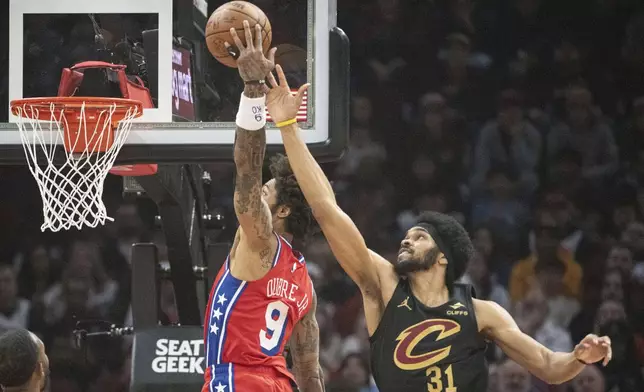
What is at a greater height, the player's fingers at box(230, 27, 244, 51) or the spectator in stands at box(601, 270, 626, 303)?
the player's fingers at box(230, 27, 244, 51)

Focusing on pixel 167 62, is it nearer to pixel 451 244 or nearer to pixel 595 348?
pixel 451 244

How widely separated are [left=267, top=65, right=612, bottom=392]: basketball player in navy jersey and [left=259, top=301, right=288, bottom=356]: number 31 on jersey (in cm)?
35

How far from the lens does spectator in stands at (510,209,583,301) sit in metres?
8.05

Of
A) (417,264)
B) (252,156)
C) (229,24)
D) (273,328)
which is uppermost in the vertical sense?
(229,24)

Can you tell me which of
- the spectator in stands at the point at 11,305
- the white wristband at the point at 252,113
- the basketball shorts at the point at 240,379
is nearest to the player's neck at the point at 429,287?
the basketball shorts at the point at 240,379

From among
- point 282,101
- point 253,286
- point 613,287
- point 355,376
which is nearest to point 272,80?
point 282,101

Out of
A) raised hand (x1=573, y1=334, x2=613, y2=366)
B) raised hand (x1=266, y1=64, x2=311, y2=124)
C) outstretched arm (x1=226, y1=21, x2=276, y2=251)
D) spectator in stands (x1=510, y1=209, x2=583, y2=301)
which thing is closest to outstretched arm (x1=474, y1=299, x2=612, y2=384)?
raised hand (x1=573, y1=334, x2=613, y2=366)

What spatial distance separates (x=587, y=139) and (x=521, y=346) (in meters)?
4.64

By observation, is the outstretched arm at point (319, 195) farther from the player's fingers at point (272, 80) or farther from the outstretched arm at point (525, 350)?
the outstretched arm at point (525, 350)

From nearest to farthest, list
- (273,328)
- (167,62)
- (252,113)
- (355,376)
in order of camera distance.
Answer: (252,113) → (273,328) → (167,62) → (355,376)

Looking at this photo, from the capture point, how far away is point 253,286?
13.5 ft

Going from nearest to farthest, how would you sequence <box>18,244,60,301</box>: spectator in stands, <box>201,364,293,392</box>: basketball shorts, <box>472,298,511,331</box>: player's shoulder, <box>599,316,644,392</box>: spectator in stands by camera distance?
<box>201,364,293,392</box>: basketball shorts, <box>472,298,511,331</box>: player's shoulder, <box>599,316,644,392</box>: spectator in stands, <box>18,244,60,301</box>: spectator in stands

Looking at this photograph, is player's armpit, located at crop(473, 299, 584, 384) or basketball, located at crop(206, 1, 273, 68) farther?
player's armpit, located at crop(473, 299, 584, 384)

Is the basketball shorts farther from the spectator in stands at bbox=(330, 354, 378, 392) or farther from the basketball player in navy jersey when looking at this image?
the spectator in stands at bbox=(330, 354, 378, 392)
